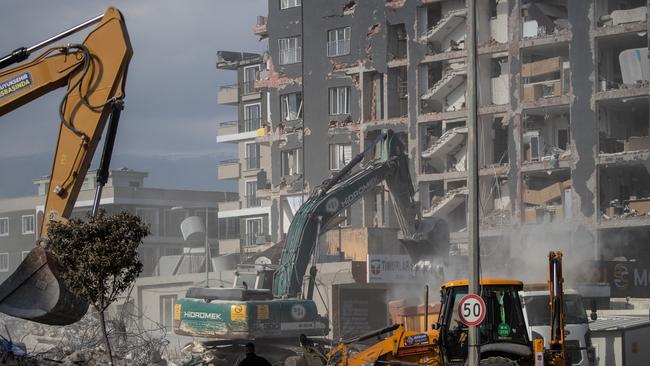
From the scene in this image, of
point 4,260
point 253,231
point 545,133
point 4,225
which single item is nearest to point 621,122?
point 545,133

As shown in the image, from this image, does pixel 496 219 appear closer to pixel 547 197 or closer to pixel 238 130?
pixel 547 197

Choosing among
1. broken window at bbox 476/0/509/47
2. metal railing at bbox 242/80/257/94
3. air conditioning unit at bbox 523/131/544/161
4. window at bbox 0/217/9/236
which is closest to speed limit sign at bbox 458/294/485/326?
air conditioning unit at bbox 523/131/544/161

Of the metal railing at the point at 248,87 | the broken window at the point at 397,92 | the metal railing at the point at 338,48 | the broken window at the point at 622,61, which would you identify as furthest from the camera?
the metal railing at the point at 248,87

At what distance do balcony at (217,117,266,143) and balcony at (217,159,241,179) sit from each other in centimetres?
185

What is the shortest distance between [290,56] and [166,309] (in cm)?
2116

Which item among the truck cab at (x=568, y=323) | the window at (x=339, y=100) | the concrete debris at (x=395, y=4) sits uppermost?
the concrete debris at (x=395, y=4)

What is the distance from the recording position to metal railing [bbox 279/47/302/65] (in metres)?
84.2

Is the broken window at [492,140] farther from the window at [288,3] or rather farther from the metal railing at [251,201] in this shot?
the metal railing at [251,201]

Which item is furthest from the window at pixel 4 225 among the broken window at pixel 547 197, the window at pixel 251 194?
the broken window at pixel 547 197

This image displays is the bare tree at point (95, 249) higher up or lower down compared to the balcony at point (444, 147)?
lower down

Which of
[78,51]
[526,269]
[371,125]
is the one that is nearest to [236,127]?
[371,125]

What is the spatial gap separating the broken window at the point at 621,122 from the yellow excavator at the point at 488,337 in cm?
4242

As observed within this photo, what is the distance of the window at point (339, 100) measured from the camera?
81.4 meters

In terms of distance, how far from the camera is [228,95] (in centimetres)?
10569
